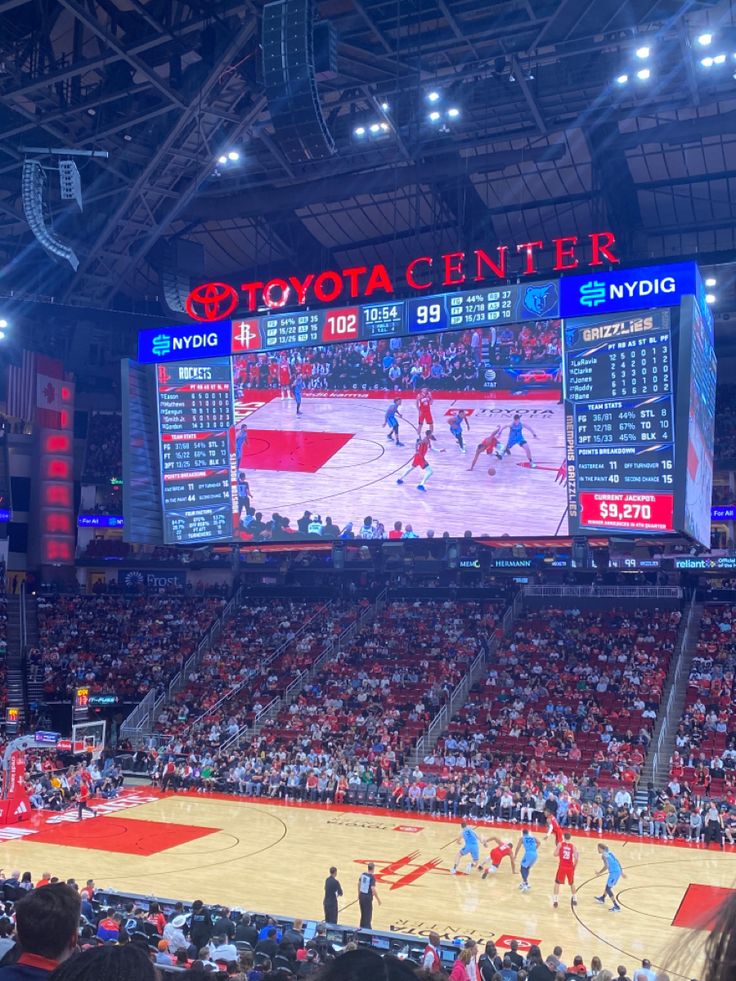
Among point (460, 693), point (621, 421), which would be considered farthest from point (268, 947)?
point (460, 693)

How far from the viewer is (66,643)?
44250mm

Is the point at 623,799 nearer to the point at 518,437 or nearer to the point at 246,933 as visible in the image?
the point at 518,437

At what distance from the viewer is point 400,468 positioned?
29.3 meters

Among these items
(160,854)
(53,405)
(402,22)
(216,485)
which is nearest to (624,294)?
(402,22)

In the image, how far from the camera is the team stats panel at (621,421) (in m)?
25.7

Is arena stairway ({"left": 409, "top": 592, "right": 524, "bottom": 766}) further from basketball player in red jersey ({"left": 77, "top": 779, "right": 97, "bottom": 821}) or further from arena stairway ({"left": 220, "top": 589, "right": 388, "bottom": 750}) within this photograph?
basketball player in red jersey ({"left": 77, "top": 779, "right": 97, "bottom": 821})

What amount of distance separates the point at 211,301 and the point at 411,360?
783cm

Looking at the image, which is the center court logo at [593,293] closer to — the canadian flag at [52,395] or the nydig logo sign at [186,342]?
the nydig logo sign at [186,342]

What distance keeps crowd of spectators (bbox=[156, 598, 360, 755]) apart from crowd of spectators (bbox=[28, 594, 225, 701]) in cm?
148

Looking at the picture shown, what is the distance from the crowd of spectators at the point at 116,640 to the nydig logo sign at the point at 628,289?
23859mm

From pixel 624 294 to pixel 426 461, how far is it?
7.41 metres

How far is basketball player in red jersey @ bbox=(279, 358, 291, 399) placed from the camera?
101ft

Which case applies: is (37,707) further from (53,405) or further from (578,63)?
(578,63)

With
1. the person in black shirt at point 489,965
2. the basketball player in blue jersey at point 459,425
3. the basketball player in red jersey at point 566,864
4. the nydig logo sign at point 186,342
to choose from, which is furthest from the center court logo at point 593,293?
the person in black shirt at point 489,965
